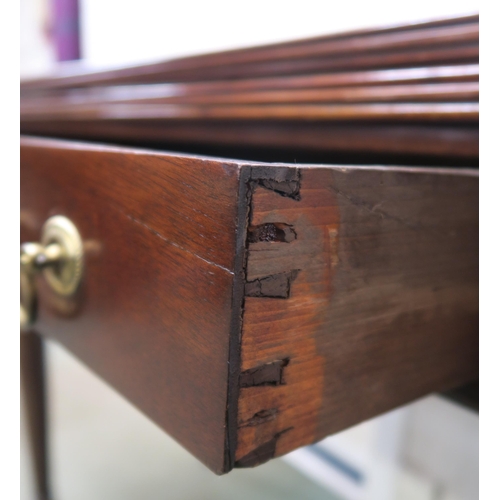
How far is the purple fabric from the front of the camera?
3.75 ft

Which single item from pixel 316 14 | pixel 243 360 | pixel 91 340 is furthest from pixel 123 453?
pixel 316 14

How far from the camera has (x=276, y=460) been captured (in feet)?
Result: 1.81

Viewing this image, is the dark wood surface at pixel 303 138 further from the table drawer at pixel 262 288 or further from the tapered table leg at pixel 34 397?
the tapered table leg at pixel 34 397

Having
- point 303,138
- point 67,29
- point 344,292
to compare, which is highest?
point 67,29

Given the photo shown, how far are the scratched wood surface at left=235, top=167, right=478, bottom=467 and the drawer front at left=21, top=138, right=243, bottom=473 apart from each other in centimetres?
1

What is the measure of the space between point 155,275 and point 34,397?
1.62 feet

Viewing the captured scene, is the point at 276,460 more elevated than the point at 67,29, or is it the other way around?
the point at 67,29

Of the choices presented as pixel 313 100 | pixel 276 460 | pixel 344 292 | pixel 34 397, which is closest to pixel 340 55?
pixel 313 100

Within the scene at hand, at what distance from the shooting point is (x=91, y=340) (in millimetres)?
301

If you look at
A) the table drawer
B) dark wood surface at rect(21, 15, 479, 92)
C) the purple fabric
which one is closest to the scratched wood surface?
the table drawer

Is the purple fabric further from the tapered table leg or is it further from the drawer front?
the drawer front

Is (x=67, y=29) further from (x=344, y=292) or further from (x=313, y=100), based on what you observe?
(x=344, y=292)

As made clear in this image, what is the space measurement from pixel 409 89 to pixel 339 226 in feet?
0.65
